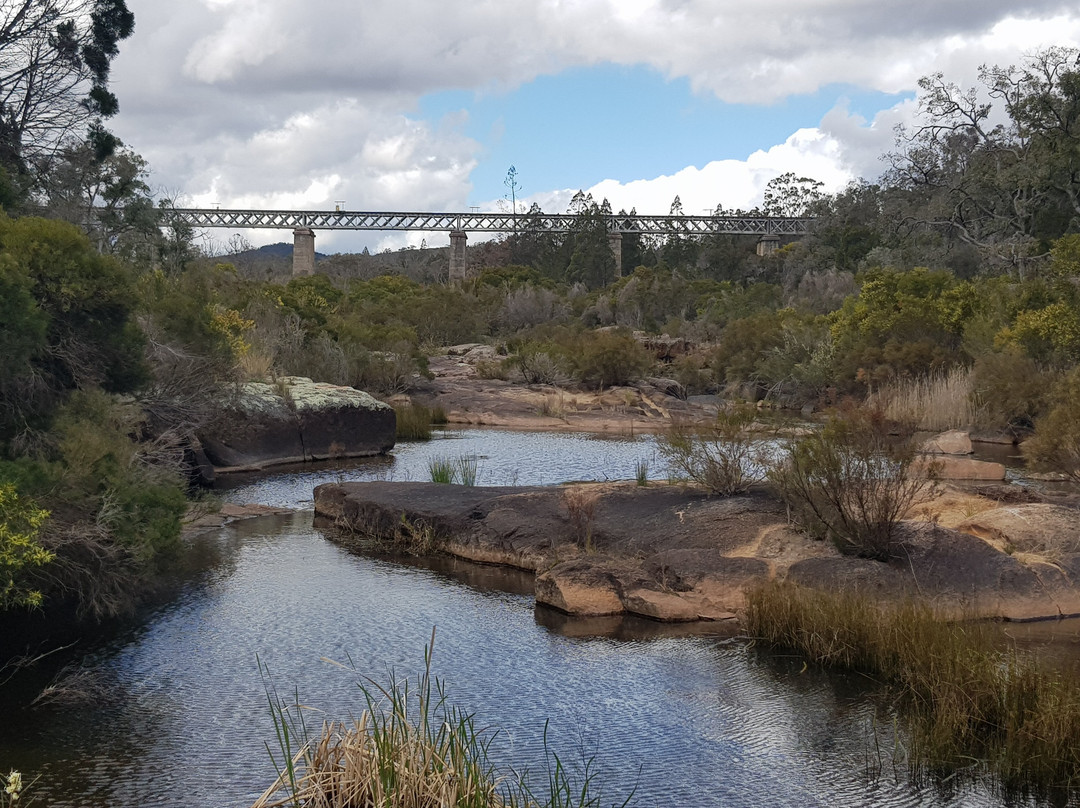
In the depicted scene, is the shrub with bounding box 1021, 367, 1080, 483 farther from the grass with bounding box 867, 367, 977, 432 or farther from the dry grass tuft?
the dry grass tuft

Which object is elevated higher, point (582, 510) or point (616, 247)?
point (616, 247)

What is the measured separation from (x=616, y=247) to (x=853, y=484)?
6445 centimetres

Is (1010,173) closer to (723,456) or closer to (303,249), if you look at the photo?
(723,456)

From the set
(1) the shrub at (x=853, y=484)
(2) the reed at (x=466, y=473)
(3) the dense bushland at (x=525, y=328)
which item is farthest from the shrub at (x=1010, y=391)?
(1) the shrub at (x=853, y=484)

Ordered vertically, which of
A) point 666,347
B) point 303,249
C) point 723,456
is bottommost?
point 723,456

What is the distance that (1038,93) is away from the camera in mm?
33469

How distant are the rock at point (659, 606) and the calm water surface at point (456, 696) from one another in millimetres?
170

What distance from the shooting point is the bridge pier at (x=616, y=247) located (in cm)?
7181

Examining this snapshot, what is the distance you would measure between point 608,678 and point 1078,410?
11.7 m

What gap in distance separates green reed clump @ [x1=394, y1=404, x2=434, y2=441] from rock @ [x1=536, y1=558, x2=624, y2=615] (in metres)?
13.5

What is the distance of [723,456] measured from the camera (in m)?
12.2

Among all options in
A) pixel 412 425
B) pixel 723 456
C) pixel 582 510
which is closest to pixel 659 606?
pixel 582 510

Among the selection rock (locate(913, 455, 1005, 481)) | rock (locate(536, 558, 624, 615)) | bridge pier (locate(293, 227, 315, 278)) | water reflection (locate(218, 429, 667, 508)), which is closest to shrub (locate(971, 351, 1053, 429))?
rock (locate(913, 455, 1005, 481))

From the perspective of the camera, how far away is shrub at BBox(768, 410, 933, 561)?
1048 cm
